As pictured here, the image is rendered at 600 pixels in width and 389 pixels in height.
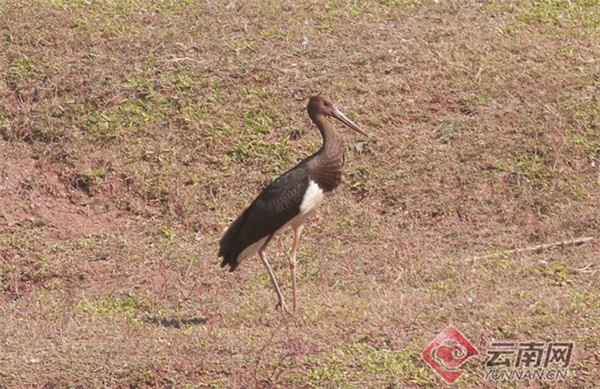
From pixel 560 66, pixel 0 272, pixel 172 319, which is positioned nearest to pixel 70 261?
pixel 0 272

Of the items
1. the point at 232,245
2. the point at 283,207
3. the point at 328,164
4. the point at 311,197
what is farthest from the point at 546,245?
the point at 232,245

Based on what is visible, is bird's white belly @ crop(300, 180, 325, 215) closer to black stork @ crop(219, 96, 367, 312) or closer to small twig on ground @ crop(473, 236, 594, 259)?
black stork @ crop(219, 96, 367, 312)

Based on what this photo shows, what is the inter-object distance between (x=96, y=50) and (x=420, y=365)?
584cm

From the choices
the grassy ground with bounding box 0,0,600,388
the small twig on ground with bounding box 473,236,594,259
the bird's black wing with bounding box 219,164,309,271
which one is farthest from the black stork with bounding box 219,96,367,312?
the small twig on ground with bounding box 473,236,594,259

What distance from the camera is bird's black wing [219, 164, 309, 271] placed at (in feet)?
24.6

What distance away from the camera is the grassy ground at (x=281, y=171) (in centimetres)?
657

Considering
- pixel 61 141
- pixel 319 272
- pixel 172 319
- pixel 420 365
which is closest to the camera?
pixel 420 365

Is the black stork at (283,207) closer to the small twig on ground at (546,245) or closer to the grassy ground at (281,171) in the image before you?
the grassy ground at (281,171)

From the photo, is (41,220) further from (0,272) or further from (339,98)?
(339,98)

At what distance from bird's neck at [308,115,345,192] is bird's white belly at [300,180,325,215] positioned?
40 millimetres

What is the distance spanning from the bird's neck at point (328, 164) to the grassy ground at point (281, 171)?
80 centimetres

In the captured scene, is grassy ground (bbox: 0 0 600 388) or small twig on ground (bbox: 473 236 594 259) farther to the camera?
small twig on ground (bbox: 473 236 594 259)

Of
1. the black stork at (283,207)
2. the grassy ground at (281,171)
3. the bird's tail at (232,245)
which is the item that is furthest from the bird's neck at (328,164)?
the grassy ground at (281,171)

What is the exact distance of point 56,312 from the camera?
25.0 ft
